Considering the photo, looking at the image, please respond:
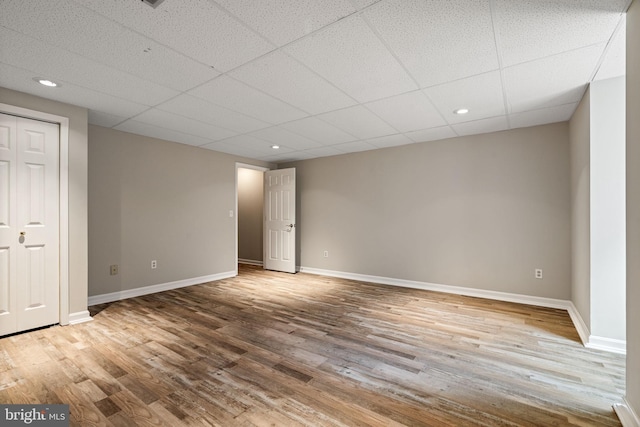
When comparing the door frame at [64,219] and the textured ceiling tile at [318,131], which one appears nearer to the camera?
the door frame at [64,219]

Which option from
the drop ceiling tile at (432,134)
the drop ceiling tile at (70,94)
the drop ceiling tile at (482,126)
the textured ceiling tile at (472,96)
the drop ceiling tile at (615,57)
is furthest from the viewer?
the drop ceiling tile at (432,134)

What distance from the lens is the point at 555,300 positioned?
375 centimetres

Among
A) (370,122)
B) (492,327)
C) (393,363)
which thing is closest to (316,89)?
(370,122)

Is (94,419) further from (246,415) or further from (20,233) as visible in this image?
(20,233)

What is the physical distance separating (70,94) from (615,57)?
4.75 m

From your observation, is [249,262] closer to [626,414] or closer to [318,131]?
[318,131]

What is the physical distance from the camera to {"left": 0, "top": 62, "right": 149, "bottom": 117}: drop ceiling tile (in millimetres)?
2502

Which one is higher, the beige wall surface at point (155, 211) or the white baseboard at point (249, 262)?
Answer: the beige wall surface at point (155, 211)

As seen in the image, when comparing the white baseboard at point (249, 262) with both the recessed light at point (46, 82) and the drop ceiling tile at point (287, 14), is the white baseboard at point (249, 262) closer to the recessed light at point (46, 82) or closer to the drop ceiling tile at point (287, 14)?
the recessed light at point (46, 82)

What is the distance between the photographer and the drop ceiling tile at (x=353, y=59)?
6.36ft

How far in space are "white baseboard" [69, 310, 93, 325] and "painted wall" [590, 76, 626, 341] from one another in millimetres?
5124

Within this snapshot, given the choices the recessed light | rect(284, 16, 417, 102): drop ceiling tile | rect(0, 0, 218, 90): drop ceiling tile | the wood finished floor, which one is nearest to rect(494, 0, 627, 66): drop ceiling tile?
rect(284, 16, 417, 102): drop ceiling tile

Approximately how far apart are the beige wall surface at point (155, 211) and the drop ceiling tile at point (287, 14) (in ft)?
10.8

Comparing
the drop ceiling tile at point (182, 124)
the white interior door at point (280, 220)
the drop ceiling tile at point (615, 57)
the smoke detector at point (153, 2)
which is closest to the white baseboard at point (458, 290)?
the white interior door at point (280, 220)
